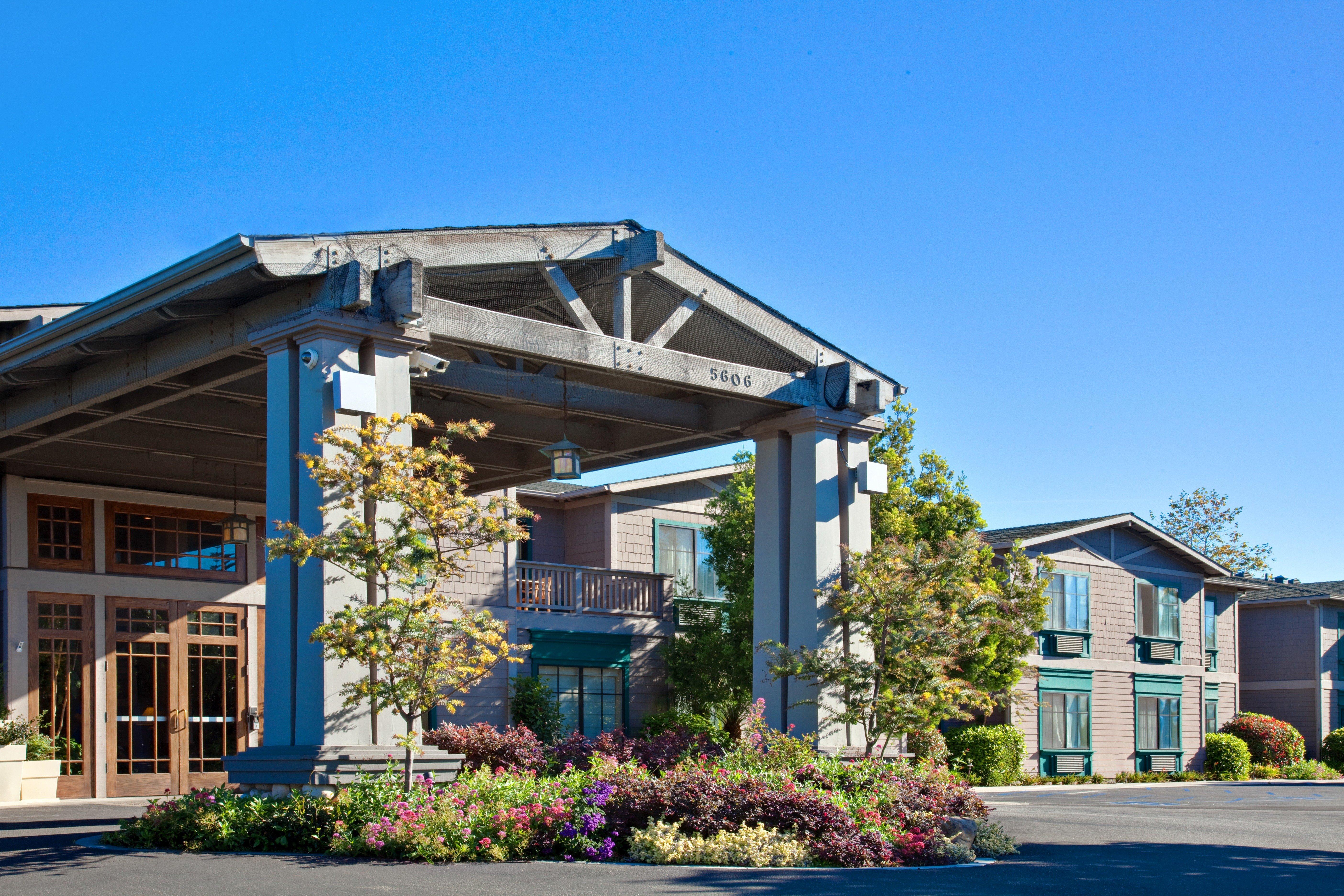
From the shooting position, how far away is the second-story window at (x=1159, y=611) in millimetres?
33438

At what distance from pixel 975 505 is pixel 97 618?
14.0 m

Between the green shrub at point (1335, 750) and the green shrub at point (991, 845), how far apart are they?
29.9m

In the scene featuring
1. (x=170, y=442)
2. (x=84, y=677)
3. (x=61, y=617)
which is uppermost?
(x=170, y=442)

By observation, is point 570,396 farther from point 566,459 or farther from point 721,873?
point 721,873

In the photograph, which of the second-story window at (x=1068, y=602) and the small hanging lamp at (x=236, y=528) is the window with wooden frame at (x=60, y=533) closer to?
the small hanging lamp at (x=236, y=528)

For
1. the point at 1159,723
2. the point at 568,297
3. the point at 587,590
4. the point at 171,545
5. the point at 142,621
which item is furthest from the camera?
the point at 1159,723

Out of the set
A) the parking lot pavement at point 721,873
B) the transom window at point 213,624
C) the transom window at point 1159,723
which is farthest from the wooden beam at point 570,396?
the transom window at point 1159,723

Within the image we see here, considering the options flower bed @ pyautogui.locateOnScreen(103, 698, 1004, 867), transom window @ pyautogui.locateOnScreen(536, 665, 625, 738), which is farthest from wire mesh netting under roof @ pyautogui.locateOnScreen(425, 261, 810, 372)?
transom window @ pyautogui.locateOnScreen(536, 665, 625, 738)

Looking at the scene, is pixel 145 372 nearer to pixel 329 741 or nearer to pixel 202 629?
pixel 329 741

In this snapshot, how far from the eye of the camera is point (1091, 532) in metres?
31.8

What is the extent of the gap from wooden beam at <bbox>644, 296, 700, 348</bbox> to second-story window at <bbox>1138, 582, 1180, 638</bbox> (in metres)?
22.6

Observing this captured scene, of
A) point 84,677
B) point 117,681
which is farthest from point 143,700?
point 84,677

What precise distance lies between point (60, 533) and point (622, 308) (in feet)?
30.9

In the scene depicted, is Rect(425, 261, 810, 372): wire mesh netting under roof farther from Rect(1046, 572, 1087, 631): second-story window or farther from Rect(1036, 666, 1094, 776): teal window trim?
Rect(1046, 572, 1087, 631): second-story window
